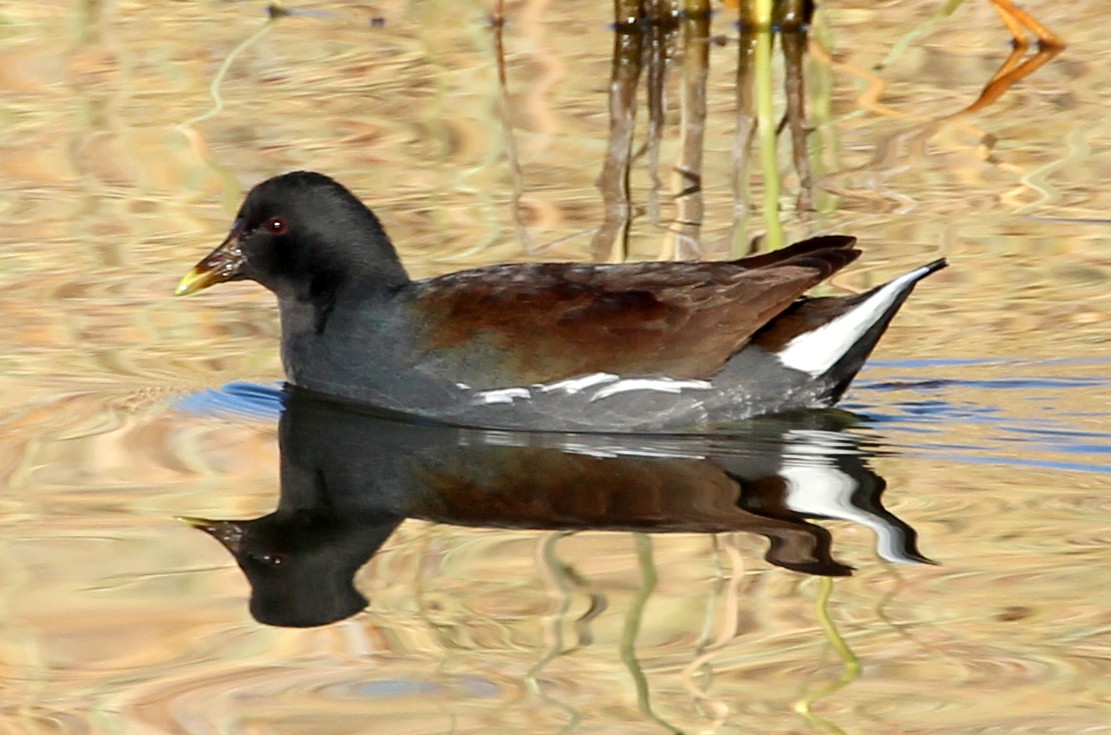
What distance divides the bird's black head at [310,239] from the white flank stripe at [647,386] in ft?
2.45

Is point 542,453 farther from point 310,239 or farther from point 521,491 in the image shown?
point 310,239

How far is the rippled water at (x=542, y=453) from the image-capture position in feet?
12.2

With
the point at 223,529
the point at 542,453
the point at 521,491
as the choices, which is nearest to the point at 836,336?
the point at 542,453

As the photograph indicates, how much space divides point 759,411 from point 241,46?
518 cm

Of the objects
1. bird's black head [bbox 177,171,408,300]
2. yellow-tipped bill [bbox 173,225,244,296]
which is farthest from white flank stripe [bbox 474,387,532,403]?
yellow-tipped bill [bbox 173,225,244,296]

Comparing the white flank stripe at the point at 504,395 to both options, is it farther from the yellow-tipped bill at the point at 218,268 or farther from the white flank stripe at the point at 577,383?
the yellow-tipped bill at the point at 218,268

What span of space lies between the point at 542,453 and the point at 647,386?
15.0 inches

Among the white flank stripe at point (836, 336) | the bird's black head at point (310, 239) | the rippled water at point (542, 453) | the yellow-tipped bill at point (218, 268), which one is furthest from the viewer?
the yellow-tipped bill at point (218, 268)

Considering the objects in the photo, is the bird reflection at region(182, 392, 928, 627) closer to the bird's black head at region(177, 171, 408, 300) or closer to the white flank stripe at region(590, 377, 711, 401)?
the white flank stripe at region(590, 377, 711, 401)

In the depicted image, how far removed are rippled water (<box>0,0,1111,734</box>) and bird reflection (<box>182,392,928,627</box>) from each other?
2 cm

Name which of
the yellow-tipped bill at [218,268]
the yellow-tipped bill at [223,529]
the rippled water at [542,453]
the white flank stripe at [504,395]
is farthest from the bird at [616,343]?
the yellow-tipped bill at [223,529]

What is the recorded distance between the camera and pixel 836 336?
554 centimetres

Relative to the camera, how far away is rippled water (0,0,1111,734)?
372cm

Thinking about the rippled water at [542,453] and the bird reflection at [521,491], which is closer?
the rippled water at [542,453]
